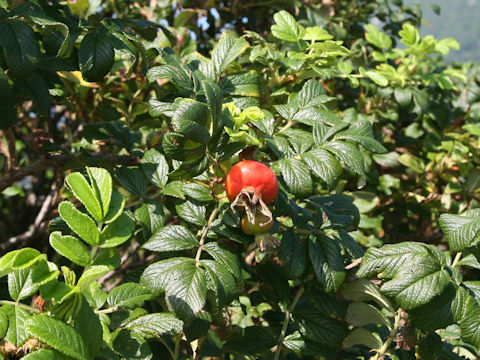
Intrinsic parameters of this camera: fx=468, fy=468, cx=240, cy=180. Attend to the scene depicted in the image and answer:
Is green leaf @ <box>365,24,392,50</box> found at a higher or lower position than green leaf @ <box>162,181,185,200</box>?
higher

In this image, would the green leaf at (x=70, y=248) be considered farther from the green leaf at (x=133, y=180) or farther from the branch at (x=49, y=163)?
the branch at (x=49, y=163)

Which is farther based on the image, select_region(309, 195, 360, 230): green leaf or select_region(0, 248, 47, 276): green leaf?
select_region(309, 195, 360, 230): green leaf

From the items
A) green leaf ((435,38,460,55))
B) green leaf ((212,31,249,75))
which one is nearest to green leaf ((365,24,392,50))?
green leaf ((435,38,460,55))

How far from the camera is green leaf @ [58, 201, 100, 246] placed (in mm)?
701

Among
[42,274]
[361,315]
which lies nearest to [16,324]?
[42,274]

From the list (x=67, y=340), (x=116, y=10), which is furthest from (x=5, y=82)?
(x=116, y=10)

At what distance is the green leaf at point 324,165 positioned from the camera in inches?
38.8

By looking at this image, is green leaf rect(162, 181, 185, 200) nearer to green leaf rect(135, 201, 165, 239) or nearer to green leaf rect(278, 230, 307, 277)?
green leaf rect(135, 201, 165, 239)

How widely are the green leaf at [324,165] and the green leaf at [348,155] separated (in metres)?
0.02

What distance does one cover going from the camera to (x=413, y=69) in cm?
199

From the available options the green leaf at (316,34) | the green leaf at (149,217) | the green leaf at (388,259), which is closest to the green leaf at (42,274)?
the green leaf at (149,217)

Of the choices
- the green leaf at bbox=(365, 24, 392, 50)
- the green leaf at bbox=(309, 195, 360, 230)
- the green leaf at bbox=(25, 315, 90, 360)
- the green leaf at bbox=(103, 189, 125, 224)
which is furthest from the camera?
the green leaf at bbox=(365, 24, 392, 50)

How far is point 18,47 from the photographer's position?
1.01 m

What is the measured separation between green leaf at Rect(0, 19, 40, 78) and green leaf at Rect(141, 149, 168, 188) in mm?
325
